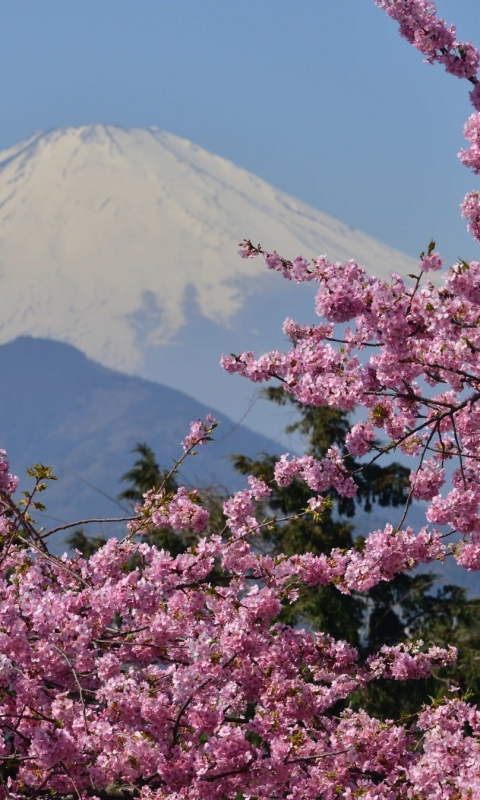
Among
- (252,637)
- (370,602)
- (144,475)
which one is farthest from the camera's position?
A: (144,475)

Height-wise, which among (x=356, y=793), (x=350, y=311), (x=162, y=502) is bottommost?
(x=356, y=793)

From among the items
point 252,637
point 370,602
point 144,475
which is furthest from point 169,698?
point 144,475

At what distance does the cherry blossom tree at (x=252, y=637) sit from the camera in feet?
19.0

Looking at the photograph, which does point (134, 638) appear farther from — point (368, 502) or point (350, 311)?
point (368, 502)

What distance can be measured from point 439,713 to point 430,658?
137 cm

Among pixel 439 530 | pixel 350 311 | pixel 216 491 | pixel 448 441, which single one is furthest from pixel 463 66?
pixel 216 491

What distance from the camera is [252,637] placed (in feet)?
20.4

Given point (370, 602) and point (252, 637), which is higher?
point (370, 602)

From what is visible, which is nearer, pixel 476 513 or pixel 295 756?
pixel 295 756

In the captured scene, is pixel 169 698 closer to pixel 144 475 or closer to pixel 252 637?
pixel 252 637

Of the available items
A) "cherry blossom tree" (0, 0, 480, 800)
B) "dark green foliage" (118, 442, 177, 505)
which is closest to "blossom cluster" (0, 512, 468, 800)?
"cherry blossom tree" (0, 0, 480, 800)

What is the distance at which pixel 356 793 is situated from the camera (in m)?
6.05

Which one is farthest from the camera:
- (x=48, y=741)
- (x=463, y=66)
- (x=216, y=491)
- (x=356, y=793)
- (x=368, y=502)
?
(x=368, y=502)

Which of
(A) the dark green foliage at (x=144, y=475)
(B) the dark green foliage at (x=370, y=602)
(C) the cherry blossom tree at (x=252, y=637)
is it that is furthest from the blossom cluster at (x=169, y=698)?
(A) the dark green foliage at (x=144, y=475)
